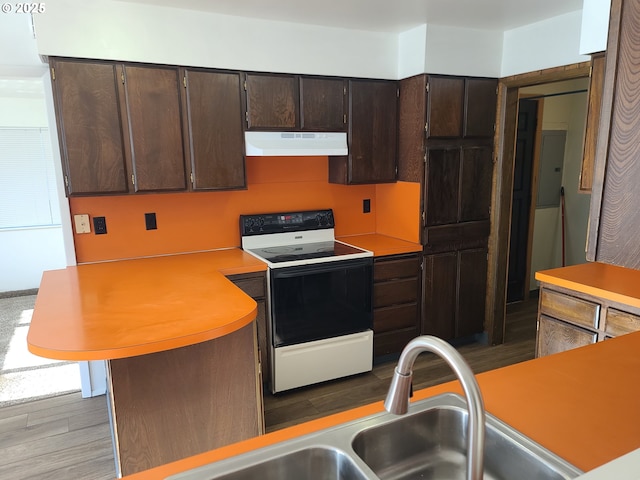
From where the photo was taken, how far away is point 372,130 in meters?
3.33

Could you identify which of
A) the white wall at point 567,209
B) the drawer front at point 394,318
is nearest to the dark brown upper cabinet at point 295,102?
the drawer front at point 394,318

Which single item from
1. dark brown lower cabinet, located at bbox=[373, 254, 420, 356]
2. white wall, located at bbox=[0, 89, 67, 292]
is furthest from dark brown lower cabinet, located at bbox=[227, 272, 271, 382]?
white wall, located at bbox=[0, 89, 67, 292]

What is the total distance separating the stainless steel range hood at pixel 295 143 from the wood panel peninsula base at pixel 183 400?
131 centimetres

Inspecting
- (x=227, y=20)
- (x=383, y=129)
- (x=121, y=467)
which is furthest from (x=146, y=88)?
(x=121, y=467)

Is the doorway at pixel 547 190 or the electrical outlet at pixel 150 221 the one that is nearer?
the electrical outlet at pixel 150 221

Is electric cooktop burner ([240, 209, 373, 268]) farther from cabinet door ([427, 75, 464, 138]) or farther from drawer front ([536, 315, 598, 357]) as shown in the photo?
drawer front ([536, 315, 598, 357])

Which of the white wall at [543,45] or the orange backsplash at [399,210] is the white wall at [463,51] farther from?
the orange backsplash at [399,210]

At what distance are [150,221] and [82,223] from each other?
0.41 m

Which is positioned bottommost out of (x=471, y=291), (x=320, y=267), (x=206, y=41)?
(x=471, y=291)

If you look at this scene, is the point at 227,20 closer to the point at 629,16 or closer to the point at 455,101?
the point at 455,101

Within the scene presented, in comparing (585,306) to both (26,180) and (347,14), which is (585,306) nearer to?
(347,14)

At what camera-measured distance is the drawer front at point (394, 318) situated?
10.8 feet

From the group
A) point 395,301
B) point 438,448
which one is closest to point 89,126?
point 395,301

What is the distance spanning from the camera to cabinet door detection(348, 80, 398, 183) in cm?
325
